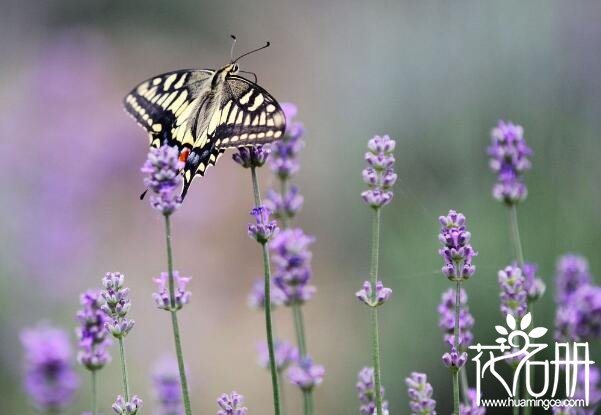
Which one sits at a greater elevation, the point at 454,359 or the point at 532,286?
the point at 532,286

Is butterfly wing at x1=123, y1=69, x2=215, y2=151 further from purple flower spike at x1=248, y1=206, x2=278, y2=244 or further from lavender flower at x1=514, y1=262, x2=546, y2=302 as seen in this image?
lavender flower at x1=514, y1=262, x2=546, y2=302

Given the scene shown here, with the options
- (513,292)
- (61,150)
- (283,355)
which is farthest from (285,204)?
(61,150)

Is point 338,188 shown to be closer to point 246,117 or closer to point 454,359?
point 246,117

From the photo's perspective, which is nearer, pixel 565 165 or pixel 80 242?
pixel 565 165

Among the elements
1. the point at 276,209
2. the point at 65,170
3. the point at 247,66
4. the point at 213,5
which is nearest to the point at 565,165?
the point at 276,209

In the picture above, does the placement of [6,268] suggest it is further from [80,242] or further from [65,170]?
[65,170]

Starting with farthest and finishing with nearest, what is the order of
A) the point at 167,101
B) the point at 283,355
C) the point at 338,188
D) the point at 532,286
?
the point at 338,188 < the point at 167,101 < the point at 283,355 < the point at 532,286

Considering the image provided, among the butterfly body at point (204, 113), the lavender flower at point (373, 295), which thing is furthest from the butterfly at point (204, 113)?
the lavender flower at point (373, 295)
